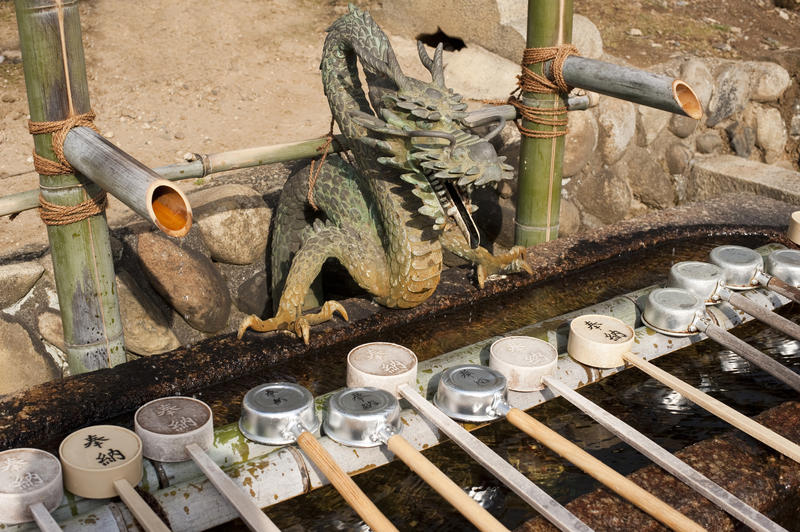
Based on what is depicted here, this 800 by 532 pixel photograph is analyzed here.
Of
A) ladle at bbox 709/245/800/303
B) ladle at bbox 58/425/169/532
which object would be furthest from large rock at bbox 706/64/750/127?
ladle at bbox 58/425/169/532

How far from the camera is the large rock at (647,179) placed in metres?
5.55

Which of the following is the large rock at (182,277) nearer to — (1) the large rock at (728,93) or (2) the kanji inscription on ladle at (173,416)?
(2) the kanji inscription on ladle at (173,416)

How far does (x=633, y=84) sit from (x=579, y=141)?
7.58 ft

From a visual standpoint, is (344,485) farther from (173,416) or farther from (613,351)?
(613,351)

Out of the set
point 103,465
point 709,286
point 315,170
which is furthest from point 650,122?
point 103,465

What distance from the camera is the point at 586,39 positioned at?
18.1 ft

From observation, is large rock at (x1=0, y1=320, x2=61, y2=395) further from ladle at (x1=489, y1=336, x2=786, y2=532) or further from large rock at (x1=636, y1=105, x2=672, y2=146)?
large rock at (x1=636, y1=105, x2=672, y2=146)

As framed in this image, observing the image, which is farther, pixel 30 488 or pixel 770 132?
pixel 770 132

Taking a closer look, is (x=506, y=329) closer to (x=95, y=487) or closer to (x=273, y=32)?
(x=95, y=487)

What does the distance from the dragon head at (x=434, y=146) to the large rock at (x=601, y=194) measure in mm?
2884

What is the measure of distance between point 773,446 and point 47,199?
2092mm

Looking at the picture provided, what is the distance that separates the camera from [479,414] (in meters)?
2.04

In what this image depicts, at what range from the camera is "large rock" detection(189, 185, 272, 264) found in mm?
3586

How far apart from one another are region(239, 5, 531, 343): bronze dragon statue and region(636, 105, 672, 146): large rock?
9.72ft
